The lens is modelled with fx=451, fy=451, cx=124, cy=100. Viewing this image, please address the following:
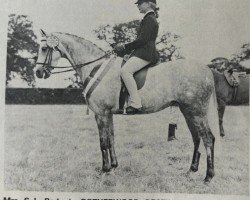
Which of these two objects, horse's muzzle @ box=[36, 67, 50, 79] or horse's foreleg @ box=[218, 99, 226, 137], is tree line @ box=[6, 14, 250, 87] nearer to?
horse's muzzle @ box=[36, 67, 50, 79]

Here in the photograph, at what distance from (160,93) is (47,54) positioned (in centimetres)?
88

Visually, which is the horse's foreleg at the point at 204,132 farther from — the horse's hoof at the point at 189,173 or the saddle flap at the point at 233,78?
the saddle flap at the point at 233,78

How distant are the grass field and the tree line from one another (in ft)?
0.93

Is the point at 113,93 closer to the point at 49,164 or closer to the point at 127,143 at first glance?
the point at 127,143

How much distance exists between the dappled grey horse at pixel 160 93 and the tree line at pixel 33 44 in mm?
139

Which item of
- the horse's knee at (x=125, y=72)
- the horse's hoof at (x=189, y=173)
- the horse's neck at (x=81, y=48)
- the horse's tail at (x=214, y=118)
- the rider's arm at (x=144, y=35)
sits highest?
the rider's arm at (x=144, y=35)

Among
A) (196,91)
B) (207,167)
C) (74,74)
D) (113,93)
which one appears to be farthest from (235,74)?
(74,74)

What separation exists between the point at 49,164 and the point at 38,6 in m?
1.20

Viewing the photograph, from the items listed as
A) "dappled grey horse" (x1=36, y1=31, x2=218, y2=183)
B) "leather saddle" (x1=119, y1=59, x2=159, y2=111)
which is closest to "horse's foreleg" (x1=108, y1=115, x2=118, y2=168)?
"dappled grey horse" (x1=36, y1=31, x2=218, y2=183)

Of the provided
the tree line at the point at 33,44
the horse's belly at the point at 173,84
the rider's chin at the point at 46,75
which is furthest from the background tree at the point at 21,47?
the horse's belly at the point at 173,84

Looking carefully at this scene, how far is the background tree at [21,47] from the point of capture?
341 centimetres

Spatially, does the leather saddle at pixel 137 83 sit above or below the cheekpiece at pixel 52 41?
below

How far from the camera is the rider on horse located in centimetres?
320

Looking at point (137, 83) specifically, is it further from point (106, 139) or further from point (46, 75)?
point (46, 75)
